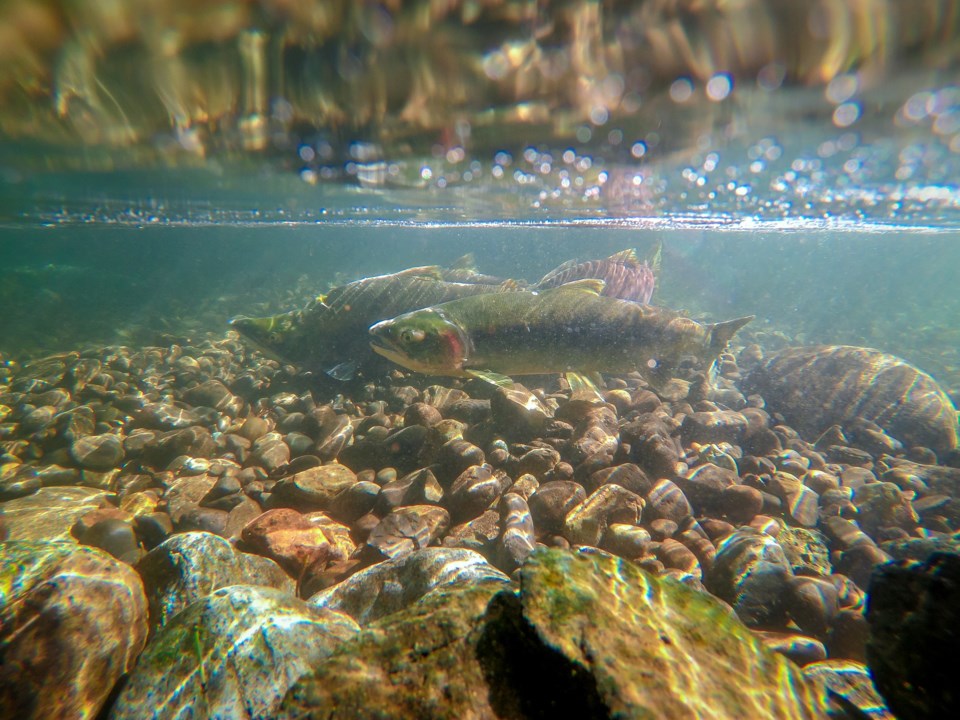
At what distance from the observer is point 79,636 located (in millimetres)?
2604

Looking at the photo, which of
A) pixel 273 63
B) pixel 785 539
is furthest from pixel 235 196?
pixel 785 539

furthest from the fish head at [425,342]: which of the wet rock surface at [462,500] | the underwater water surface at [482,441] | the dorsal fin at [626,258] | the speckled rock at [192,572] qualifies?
the dorsal fin at [626,258]

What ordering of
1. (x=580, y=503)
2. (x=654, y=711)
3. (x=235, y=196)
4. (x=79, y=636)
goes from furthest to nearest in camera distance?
1. (x=235, y=196)
2. (x=580, y=503)
3. (x=79, y=636)
4. (x=654, y=711)

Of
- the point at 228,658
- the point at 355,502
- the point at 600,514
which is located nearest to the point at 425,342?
the point at 355,502

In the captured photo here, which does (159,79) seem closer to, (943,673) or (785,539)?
(943,673)

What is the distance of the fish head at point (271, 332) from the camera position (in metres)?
8.56

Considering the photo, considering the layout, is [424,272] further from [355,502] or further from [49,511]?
[49,511]

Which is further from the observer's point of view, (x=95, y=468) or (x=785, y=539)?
(x=95, y=468)

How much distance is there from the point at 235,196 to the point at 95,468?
45.0 feet

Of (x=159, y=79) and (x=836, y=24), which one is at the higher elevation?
(x=836, y=24)

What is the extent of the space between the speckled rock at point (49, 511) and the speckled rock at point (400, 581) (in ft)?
9.84

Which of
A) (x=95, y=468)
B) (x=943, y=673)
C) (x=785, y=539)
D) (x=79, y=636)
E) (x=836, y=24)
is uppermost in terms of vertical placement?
(x=836, y=24)

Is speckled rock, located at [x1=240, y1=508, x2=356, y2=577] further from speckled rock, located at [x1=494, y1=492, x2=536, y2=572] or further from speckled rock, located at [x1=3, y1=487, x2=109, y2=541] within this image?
speckled rock, located at [x1=3, y1=487, x2=109, y2=541]

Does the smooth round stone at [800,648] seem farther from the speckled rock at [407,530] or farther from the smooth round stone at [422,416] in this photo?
the smooth round stone at [422,416]
